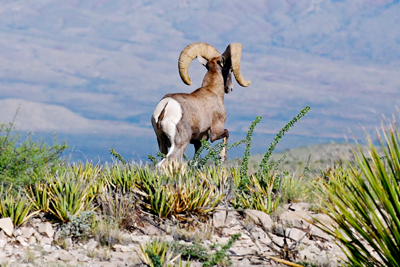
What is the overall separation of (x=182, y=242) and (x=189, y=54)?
674 cm

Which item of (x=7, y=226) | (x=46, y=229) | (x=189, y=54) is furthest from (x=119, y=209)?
(x=189, y=54)

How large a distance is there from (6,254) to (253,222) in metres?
4.04

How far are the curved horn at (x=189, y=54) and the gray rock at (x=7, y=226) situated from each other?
21.8 feet

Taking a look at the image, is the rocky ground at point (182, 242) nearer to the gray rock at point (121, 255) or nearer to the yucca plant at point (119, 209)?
the gray rock at point (121, 255)

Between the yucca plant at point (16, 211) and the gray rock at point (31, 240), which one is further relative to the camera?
the yucca plant at point (16, 211)

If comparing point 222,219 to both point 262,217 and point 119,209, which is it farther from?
point 119,209

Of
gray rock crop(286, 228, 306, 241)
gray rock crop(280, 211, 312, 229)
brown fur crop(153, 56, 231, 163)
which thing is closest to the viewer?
gray rock crop(286, 228, 306, 241)

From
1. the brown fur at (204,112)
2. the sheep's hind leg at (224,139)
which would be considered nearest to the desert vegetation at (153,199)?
the brown fur at (204,112)

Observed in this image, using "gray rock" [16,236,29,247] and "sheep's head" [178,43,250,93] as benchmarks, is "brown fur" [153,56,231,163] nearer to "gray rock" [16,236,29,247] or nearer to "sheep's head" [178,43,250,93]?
"sheep's head" [178,43,250,93]

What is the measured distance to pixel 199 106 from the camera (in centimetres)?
1209

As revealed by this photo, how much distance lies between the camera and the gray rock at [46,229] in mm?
7796

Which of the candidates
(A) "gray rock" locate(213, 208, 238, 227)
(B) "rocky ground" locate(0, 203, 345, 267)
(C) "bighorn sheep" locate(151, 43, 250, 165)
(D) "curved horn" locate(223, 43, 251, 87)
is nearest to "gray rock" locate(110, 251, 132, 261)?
(B) "rocky ground" locate(0, 203, 345, 267)

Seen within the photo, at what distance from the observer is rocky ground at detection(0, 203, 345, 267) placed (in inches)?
272

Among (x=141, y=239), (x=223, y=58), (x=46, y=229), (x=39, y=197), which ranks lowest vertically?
(x=46, y=229)
